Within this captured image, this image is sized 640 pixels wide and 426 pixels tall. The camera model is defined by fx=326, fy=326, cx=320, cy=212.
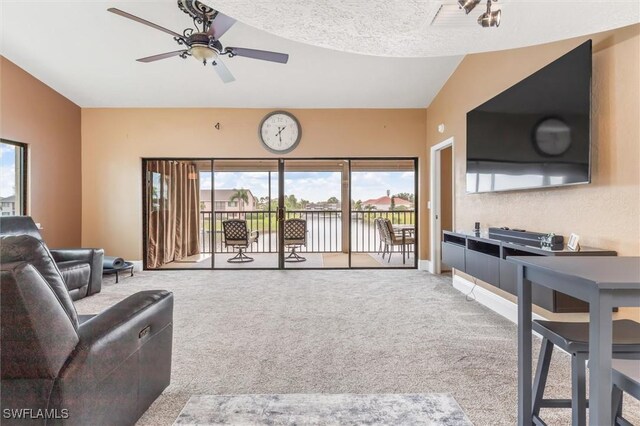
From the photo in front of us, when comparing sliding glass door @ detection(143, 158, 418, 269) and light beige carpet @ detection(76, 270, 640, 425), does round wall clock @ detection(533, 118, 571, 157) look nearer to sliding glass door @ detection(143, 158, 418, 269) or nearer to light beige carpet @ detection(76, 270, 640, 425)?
light beige carpet @ detection(76, 270, 640, 425)

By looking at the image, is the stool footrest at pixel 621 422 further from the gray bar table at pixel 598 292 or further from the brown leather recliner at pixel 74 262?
the brown leather recliner at pixel 74 262

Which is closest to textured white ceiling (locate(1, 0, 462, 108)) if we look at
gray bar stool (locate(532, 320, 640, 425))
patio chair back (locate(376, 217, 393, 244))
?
patio chair back (locate(376, 217, 393, 244))

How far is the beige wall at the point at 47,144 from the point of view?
4137 mm

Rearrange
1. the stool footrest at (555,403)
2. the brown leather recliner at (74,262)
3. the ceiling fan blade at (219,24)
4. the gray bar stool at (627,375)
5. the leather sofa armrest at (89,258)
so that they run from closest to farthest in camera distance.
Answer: the gray bar stool at (627,375), the stool footrest at (555,403), the ceiling fan blade at (219,24), the brown leather recliner at (74,262), the leather sofa armrest at (89,258)

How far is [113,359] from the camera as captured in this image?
1.32 metres

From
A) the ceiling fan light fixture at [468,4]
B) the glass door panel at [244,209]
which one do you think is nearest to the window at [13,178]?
the glass door panel at [244,209]

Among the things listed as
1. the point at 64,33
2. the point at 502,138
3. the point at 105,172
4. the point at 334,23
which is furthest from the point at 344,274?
the point at 64,33

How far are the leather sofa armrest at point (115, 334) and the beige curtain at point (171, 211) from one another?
14.6 ft

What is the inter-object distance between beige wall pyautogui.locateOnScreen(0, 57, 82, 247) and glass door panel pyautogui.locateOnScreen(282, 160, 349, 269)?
3432 mm

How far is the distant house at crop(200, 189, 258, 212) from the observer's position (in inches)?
268

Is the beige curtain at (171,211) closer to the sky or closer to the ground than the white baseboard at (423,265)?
closer to the sky

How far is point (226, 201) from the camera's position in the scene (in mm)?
7008

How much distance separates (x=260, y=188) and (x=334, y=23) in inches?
181

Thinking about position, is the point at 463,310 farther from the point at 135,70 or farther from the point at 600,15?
the point at 135,70
